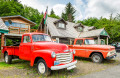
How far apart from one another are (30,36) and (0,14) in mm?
32257

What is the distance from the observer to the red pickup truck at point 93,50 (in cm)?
739

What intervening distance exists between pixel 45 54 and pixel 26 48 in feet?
6.39

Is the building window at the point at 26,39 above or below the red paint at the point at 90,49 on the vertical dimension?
above

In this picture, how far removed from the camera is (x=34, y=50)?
210 inches

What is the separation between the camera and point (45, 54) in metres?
4.54

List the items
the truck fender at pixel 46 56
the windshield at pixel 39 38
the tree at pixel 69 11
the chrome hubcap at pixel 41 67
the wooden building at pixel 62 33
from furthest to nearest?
the tree at pixel 69 11 < the wooden building at pixel 62 33 < the windshield at pixel 39 38 < the chrome hubcap at pixel 41 67 < the truck fender at pixel 46 56

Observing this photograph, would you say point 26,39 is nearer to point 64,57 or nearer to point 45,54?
point 45,54

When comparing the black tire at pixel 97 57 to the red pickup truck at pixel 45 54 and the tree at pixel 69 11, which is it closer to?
the red pickup truck at pixel 45 54

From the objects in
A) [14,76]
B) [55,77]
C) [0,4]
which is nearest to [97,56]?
[55,77]

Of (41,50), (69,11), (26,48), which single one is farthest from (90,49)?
(69,11)

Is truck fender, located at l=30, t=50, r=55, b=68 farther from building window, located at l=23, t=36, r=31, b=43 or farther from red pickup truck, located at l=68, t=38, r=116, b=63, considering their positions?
red pickup truck, located at l=68, t=38, r=116, b=63

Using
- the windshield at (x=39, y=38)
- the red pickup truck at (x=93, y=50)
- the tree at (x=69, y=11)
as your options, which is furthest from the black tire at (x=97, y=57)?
the tree at (x=69, y=11)

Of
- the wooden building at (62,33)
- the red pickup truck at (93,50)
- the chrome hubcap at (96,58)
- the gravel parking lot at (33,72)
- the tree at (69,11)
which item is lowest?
the gravel parking lot at (33,72)

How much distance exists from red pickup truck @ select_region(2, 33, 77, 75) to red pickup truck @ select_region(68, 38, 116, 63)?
11.1 ft
